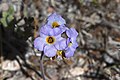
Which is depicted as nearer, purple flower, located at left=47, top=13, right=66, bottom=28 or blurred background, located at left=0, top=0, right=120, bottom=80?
purple flower, located at left=47, top=13, right=66, bottom=28

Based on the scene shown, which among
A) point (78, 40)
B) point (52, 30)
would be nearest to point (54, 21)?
point (52, 30)

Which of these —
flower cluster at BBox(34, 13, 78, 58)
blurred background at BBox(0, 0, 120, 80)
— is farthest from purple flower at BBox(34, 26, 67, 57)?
blurred background at BBox(0, 0, 120, 80)

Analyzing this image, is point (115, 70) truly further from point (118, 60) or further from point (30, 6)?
point (30, 6)

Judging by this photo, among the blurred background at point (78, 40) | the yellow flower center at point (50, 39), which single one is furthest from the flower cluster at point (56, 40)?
the blurred background at point (78, 40)

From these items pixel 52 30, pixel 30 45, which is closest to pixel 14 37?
pixel 30 45

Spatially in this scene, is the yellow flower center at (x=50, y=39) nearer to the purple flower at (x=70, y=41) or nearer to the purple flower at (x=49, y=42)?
the purple flower at (x=49, y=42)

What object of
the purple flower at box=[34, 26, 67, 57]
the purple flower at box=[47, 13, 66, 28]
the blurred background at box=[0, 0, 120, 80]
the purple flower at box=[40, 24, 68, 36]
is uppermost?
the purple flower at box=[47, 13, 66, 28]

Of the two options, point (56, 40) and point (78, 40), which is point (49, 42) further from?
point (78, 40)

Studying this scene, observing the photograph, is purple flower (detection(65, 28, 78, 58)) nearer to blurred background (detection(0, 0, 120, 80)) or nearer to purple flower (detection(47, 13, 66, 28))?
purple flower (detection(47, 13, 66, 28))
